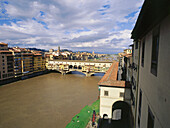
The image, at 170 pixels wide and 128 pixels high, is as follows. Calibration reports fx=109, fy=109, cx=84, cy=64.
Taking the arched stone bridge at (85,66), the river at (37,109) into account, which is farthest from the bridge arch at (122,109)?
the arched stone bridge at (85,66)

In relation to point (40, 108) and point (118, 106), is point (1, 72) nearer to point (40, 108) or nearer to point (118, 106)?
point (40, 108)

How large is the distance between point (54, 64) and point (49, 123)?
39037mm

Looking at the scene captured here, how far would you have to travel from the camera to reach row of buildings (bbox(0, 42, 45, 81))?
29.9 m

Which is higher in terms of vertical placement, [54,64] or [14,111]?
[54,64]

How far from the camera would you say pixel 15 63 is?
3378cm

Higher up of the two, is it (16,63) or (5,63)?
(5,63)

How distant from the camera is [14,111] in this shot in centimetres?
1719

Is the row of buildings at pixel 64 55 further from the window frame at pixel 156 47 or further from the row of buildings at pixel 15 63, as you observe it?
the window frame at pixel 156 47

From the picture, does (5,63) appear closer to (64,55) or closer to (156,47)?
(156,47)

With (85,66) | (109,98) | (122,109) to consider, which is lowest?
(122,109)

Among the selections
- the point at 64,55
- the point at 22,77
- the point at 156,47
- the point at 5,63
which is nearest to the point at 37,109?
the point at 156,47

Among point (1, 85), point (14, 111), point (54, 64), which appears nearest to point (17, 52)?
point (1, 85)

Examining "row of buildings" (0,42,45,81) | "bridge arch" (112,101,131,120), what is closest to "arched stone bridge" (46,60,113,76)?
"row of buildings" (0,42,45,81)

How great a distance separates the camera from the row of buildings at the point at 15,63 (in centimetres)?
2992
